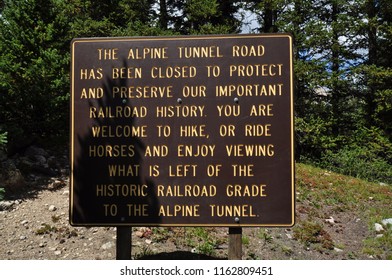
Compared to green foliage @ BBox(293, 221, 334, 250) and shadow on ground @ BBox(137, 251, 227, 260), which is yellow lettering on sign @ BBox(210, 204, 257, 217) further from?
green foliage @ BBox(293, 221, 334, 250)

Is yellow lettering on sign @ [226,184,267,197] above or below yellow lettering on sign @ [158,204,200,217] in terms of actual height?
above

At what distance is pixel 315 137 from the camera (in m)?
21.7

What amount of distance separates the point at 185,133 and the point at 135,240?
4.35 m

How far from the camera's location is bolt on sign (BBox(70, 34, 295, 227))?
18.0 feet

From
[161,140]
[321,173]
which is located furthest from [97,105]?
[321,173]

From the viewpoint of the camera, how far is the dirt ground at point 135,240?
8.55 m

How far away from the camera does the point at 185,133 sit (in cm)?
559

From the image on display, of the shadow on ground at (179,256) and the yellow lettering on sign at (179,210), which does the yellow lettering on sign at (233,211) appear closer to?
the yellow lettering on sign at (179,210)

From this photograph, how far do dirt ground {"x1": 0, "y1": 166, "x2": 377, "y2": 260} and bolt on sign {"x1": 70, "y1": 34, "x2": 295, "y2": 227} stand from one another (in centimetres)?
290

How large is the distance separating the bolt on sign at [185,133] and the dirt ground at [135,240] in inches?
114

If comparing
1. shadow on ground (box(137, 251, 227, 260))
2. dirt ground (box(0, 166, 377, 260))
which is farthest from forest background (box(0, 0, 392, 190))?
shadow on ground (box(137, 251, 227, 260))

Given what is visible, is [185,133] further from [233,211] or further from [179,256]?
[179,256]

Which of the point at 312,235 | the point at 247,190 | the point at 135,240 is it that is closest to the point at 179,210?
the point at 247,190

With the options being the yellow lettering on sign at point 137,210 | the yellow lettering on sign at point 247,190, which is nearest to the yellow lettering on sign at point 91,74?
the yellow lettering on sign at point 137,210
